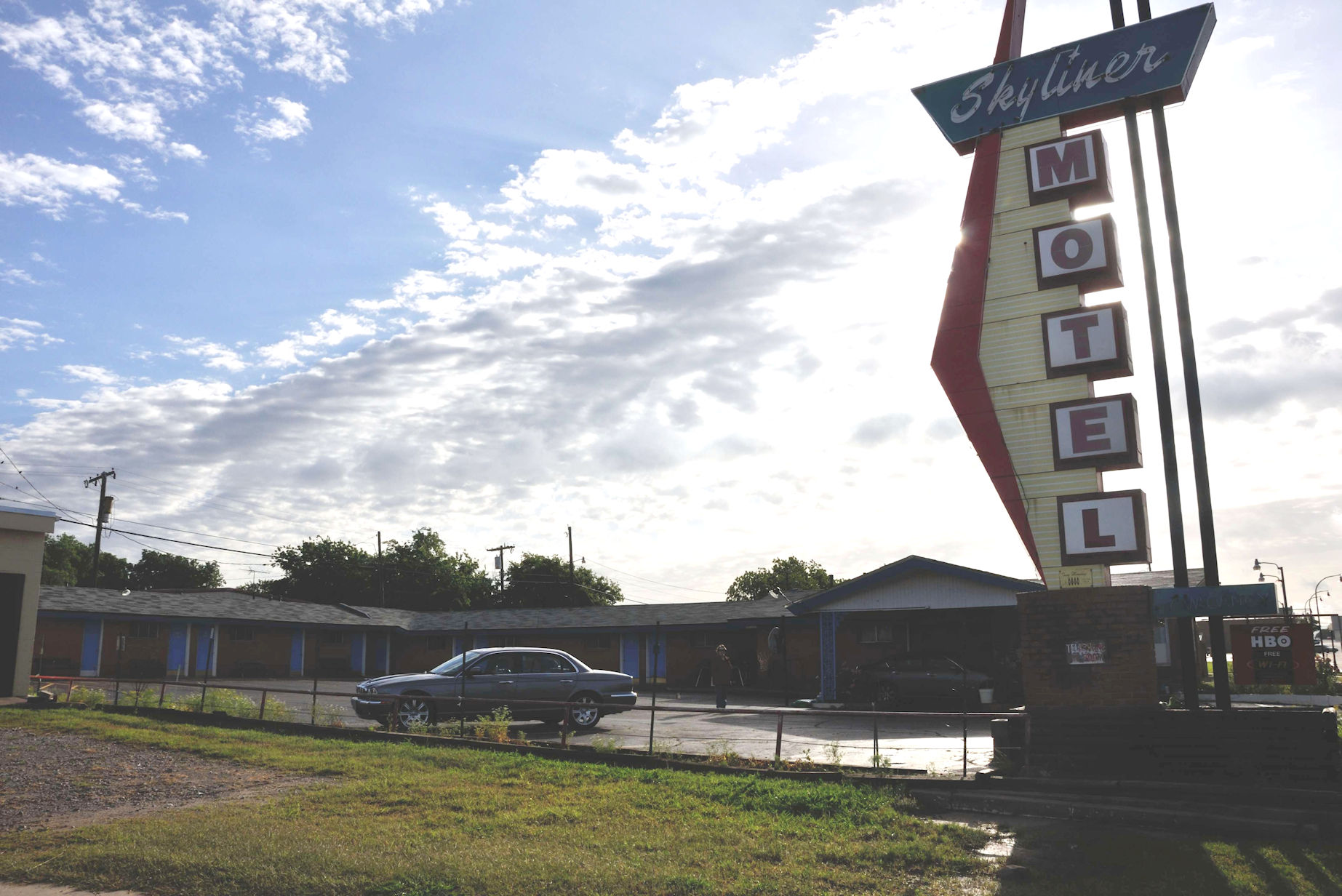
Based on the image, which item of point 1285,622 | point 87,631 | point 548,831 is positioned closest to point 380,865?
point 548,831

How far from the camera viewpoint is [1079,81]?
12641 mm

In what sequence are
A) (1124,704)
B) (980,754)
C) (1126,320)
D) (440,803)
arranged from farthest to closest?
(980,754) < (1126,320) < (1124,704) < (440,803)

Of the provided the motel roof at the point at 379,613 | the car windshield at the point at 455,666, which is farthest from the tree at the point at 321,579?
the car windshield at the point at 455,666

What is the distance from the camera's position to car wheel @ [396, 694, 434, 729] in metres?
16.1

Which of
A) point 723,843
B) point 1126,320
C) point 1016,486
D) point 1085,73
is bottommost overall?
point 723,843

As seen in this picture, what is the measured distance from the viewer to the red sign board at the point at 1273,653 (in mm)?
19516

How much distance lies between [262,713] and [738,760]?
908 centimetres

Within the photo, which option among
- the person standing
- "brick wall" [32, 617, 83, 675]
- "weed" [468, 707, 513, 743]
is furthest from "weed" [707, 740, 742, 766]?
"brick wall" [32, 617, 83, 675]

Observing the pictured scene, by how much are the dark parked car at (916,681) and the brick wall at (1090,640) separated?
39.5 feet

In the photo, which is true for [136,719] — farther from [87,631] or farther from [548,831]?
[87,631]

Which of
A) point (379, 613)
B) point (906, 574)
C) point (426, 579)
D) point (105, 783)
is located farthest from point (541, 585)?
point (105, 783)

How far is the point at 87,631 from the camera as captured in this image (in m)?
35.6

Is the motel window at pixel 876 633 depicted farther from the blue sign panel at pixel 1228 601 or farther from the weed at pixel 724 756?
the blue sign panel at pixel 1228 601

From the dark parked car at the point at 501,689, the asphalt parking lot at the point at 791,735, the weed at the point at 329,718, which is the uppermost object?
the dark parked car at the point at 501,689
